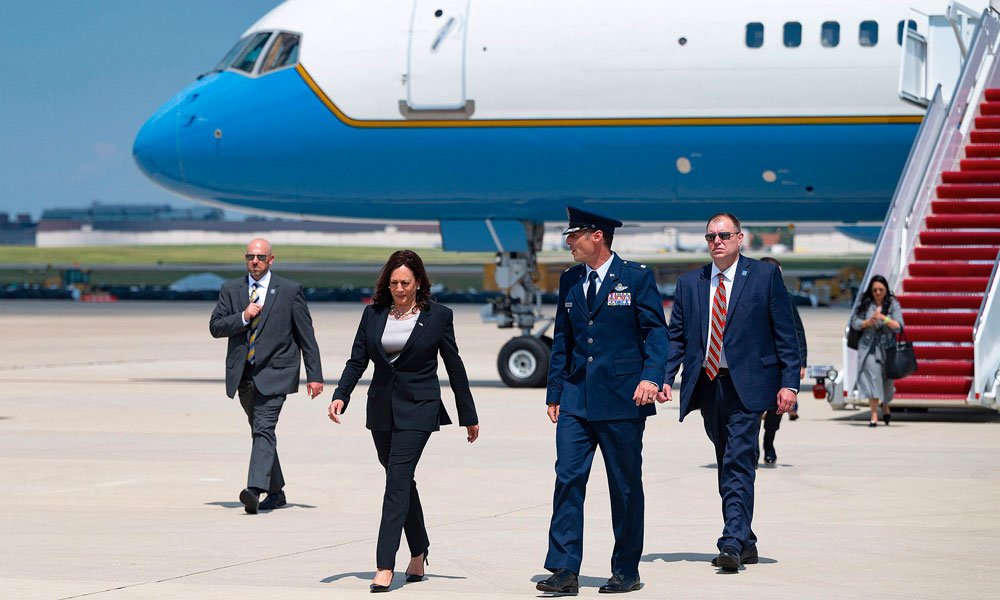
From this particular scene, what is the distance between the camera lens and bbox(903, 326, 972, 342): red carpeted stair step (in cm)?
1888

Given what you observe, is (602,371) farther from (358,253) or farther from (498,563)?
(358,253)

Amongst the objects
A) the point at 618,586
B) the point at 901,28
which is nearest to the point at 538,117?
the point at 901,28

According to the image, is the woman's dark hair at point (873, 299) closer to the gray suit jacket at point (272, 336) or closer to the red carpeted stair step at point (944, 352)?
the red carpeted stair step at point (944, 352)

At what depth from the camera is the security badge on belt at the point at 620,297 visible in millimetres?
9164

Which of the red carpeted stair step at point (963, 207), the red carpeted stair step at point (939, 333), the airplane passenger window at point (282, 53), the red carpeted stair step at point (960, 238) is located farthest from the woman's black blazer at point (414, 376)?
the airplane passenger window at point (282, 53)

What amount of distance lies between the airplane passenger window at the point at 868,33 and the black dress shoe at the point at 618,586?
14133mm

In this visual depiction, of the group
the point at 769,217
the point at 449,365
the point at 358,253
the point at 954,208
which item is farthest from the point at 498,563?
the point at 358,253

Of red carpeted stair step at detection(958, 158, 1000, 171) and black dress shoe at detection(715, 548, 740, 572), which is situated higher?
red carpeted stair step at detection(958, 158, 1000, 171)

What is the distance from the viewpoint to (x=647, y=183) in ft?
74.0

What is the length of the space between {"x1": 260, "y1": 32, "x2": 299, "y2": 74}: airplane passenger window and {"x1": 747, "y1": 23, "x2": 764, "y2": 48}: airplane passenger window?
242 inches

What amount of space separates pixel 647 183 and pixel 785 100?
2.16 meters

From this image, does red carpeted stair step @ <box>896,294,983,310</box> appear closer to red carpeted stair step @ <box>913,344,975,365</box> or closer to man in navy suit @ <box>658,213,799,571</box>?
red carpeted stair step @ <box>913,344,975,365</box>

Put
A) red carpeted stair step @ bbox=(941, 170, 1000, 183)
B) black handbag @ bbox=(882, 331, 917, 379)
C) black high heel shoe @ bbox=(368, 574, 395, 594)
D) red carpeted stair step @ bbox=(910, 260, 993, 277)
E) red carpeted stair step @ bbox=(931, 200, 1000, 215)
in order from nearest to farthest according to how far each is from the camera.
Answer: black high heel shoe @ bbox=(368, 574, 395, 594) < black handbag @ bbox=(882, 331, 917, 379) < red carpeted stair step @ bbox=(910, 260, 993, 277) < red carpeted stair step @ bbox=(931, 200, 1000, 215) < red carpeted stair step @ bbox=(941, 170, 1000, 183)

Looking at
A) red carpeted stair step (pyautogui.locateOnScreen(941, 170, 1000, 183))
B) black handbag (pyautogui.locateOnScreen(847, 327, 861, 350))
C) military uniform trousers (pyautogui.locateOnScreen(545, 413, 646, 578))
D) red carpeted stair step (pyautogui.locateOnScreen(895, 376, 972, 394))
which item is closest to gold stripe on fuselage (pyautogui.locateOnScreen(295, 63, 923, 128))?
red carpeted stair step (pyautogui.locateOnScreen(941, 170, 1000, 183))
